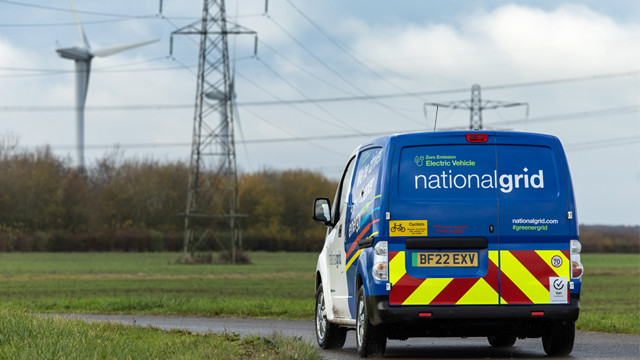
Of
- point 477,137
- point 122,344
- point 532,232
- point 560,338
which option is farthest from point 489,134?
point 122,344

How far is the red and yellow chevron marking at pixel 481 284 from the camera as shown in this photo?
9.46 m

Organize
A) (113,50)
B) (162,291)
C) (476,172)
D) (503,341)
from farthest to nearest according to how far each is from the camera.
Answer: (113,50) < (162,291) < (503,341) < (476,172)

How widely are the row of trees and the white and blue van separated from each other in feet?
234

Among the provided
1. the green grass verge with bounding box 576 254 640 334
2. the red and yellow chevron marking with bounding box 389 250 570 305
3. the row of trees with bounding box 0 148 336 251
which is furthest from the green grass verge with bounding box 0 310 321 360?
the row of trees with bounding box 0 148 336 251

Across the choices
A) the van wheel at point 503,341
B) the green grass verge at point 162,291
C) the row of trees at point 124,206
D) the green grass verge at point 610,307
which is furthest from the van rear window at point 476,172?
the row of trees at point 124,206

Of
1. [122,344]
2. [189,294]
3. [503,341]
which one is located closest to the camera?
[122,344]

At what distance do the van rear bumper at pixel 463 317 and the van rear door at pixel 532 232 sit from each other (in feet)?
0.31

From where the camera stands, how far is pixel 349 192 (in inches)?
440

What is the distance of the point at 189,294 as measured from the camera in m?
31.0

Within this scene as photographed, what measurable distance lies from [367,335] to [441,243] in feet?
4.15

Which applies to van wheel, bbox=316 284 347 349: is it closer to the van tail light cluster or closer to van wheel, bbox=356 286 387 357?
van wheel, bbox=356 286 387 357

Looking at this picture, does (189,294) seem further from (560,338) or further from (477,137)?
(477,137)

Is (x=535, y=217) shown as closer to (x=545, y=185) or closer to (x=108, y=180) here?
(x=545, y=185)

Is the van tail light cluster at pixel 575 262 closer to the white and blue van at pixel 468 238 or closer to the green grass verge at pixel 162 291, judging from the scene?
the white and blue van at pixel 468 238
